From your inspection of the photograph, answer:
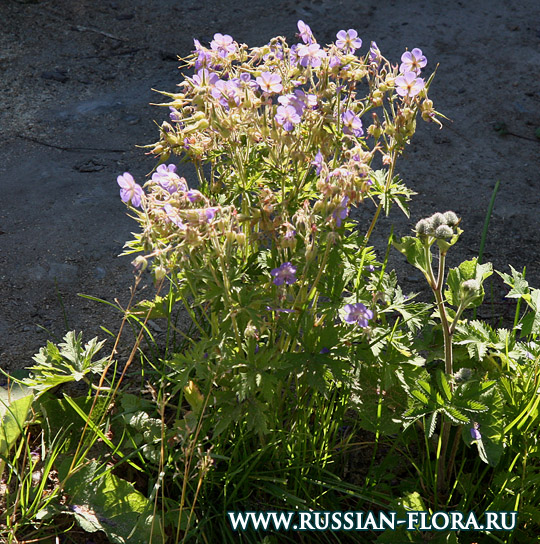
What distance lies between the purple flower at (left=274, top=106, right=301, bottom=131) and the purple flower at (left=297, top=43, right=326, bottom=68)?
15cm

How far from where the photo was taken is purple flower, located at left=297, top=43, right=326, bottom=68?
166 centimetres

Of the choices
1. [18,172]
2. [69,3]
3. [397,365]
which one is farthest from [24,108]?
[397,365]

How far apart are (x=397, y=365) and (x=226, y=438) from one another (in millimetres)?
511

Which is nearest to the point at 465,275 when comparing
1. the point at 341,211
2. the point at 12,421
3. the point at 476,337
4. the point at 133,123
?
the point at 476,337

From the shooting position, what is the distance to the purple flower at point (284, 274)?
5.30 ft

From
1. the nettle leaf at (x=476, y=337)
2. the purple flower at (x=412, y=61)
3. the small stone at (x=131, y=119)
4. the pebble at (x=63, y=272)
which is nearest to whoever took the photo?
the purple flower at (x=412, y=61)

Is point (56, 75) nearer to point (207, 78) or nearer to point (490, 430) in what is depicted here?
point (207, 78)

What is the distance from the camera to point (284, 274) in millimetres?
1628

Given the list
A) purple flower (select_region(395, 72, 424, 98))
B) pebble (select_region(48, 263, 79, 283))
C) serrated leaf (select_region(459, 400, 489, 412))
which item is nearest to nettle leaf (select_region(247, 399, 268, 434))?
serrated leaf (select_region(459, 400, 489, 412))

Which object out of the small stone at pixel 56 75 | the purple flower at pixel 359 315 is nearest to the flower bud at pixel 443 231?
the purple flower at pixel 359 315

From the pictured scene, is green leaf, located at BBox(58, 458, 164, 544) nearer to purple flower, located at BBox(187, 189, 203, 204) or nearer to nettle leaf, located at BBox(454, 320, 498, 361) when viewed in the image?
purple flower, located at BBox(187, 189, 203, 204)

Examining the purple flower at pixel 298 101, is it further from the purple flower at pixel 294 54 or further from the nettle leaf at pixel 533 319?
the nettle leaf at pixel 533 319

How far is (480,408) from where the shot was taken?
64.5 inches

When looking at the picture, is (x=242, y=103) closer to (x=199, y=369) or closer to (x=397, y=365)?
(x=199, y=369)
